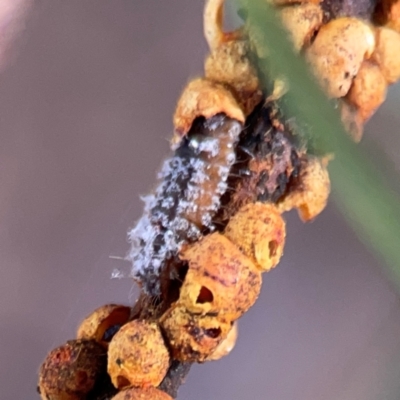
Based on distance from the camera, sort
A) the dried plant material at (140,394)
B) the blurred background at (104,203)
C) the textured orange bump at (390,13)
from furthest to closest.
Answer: the blurred background at (104,203) < the textured orange bump at (390,13) < the dried plant material at (140,394)

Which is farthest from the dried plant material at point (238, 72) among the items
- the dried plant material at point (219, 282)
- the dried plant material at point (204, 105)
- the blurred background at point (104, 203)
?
the blurred background at point (104, 203)

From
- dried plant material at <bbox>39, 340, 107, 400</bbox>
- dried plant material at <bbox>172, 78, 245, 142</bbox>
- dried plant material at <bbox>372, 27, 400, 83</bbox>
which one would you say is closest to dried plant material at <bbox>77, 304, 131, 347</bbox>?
dried plant material at <bbox>39, 340, 107, 400</bbox>

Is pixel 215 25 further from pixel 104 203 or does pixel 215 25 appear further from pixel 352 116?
pixel 104 203

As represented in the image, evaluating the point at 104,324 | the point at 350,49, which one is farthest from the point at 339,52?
the point at 104,324

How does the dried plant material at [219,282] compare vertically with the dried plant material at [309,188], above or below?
below

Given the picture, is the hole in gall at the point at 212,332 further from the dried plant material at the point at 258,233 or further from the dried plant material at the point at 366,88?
the dried plant material at the point at 366,88

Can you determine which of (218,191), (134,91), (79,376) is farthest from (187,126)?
(134,91)

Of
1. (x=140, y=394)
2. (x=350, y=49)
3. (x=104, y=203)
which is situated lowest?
(x=140, y=394)
